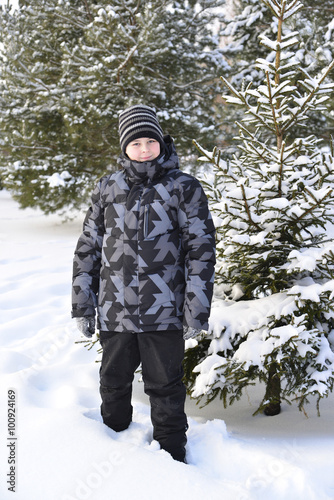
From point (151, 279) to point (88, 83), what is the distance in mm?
8930

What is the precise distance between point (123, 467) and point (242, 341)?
1130mm

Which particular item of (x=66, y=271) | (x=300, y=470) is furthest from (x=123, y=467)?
(x=66, y=271)

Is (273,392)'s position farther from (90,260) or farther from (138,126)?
(138,126)

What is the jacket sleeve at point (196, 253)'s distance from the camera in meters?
1.97

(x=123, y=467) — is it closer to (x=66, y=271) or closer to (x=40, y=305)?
(x=40, y=305)

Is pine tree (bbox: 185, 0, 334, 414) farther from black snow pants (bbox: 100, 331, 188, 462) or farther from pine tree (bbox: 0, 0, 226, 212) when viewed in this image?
pine tree (bbox: 0, 0, 226, 212)

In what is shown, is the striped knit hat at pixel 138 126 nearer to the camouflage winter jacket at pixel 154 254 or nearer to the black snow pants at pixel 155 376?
the camouflage winter jacket at pixel 154 254

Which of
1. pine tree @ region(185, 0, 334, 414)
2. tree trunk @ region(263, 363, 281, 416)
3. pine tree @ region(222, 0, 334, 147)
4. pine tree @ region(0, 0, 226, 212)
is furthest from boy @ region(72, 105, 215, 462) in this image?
pine tree @ region(222, 0, 334, 147)

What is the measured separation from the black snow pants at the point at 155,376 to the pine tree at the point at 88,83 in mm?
7765

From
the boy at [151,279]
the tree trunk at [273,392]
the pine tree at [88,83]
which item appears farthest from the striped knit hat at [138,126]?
the pine tree at [88,83]

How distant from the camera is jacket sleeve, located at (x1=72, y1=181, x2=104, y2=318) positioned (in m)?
2.22

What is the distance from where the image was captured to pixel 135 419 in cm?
249

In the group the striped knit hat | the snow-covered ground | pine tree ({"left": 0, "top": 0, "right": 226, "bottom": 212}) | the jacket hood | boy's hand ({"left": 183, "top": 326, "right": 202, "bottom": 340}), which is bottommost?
the snow-covered ground

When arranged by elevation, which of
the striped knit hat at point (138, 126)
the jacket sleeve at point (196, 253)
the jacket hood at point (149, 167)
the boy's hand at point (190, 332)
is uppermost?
the striped knit hat at point (138, 126)
